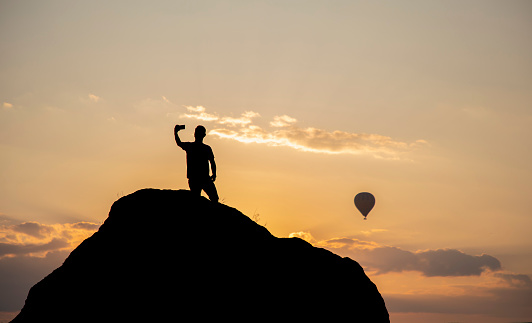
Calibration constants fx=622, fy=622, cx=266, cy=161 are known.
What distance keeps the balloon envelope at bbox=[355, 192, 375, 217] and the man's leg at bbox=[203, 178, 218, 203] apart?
49.7m

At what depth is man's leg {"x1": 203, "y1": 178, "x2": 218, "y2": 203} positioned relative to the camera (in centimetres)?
1742

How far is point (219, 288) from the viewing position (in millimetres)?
15359

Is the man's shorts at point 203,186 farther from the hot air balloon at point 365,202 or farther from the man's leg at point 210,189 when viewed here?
the hot air balloon at point 365,202

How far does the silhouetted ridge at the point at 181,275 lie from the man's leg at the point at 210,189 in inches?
17.5

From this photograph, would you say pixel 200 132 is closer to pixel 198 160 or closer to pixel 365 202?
pixel 198 160

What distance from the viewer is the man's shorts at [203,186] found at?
56.9 ft

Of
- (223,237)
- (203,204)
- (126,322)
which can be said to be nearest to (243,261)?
(223,237)

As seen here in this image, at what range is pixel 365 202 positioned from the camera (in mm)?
65938

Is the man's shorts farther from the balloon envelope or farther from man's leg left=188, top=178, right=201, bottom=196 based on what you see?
the balloon envelope

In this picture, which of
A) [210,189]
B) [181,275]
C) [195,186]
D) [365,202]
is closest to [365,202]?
[365,202]

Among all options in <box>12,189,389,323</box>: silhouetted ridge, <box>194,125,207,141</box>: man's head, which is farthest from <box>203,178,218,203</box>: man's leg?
<box>194,125,207,141</box>: man's head

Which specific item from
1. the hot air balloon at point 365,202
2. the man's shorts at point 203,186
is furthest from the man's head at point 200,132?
the hot air balloon at point 365,202

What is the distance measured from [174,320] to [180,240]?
2.15 meters

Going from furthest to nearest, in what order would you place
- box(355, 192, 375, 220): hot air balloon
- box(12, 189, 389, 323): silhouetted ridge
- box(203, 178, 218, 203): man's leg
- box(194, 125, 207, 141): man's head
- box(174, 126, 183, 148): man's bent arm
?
1. box(355, 192, 375, 220): hot air balloon
2. box(203, 178, 218, 203): man's leg
3. box(174, 126, 183, 148): man's bent arm
4. box(194, 125, 207, 141): man's head
5. box(12, 189, 389, 323): silhouetted ridge
